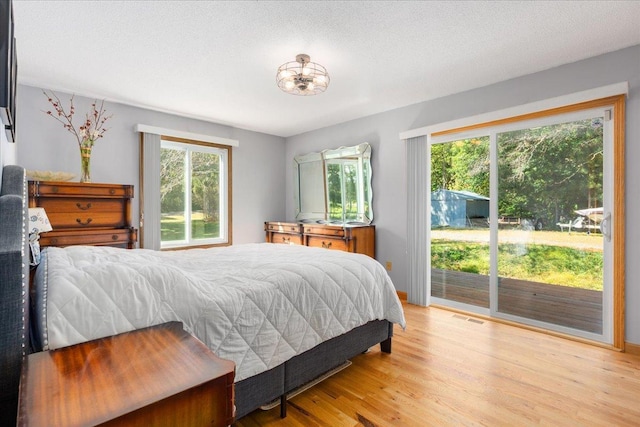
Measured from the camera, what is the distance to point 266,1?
1.90m

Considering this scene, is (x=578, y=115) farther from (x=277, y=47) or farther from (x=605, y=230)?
(x=277, y=47)

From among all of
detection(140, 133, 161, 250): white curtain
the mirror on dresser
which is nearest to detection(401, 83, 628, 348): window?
the mirror on dresser

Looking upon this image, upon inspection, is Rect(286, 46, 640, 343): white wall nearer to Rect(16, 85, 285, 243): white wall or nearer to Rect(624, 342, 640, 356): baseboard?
Rect(624, 342, 640, 356): baseboard

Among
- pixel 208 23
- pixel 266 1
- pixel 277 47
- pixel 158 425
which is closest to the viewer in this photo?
pixel 158 425

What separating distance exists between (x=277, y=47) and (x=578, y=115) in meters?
2.66

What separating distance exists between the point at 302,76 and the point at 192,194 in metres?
2.65

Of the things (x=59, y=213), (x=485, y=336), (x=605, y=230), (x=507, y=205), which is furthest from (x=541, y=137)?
(x=59, y=213)

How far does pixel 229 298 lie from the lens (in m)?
1.48

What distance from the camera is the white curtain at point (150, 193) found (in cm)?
379

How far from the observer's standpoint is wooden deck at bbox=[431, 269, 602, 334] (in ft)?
9.11

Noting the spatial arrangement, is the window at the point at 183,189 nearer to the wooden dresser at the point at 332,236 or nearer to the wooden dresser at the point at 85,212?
the wooden dresser at the point at 85,212

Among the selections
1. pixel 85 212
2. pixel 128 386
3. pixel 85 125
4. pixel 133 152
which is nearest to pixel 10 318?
pixel 128 386

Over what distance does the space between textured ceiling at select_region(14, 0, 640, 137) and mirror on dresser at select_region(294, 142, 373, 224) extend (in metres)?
1.12

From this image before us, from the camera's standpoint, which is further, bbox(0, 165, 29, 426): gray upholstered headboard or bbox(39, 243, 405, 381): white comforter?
bbox(39, 243, 405, 381): white comforter
